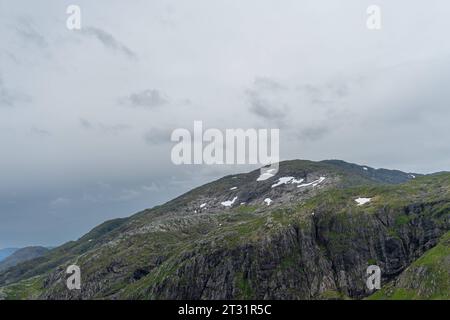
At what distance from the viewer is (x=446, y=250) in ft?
622
